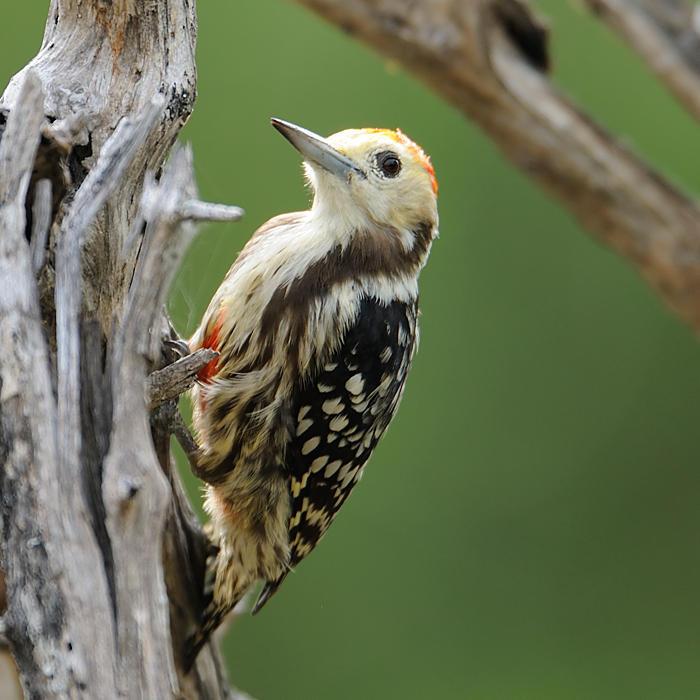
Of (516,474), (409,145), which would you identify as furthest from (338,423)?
(516,474)

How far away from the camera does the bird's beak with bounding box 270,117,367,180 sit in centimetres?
214

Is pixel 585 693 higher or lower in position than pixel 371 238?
lower

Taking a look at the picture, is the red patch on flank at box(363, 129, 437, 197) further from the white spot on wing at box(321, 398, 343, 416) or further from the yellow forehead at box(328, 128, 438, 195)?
the white spot on wing at box(321, 398, 343, 416)

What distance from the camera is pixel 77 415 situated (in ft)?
4.94

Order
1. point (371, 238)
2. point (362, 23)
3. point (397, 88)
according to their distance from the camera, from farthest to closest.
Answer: point (397, 88)
point (371, 238)
point (362, 23)

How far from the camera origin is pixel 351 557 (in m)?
4.56

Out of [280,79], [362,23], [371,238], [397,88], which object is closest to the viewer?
[362,23]

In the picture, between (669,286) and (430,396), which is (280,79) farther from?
(669,286)

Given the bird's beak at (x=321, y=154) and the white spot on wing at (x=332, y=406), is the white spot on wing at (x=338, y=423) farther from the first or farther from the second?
the bird's beak at (x=321, y=154)

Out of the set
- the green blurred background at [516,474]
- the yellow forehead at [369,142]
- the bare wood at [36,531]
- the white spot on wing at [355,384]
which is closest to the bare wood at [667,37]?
the yellow forehead at [369,142]

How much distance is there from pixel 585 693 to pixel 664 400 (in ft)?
4.75

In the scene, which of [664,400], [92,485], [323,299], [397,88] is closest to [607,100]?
[397,88]

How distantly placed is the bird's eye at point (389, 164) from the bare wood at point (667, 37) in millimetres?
599

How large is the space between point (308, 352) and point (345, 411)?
17cm
